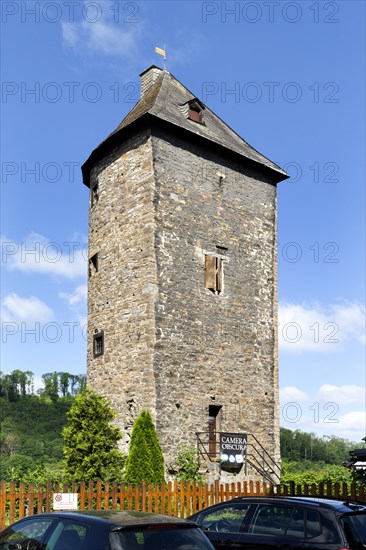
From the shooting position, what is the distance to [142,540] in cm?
561

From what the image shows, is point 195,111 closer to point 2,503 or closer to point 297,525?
point 2,503

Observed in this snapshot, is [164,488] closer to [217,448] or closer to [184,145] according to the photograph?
[217,448]

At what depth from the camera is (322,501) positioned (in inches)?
319

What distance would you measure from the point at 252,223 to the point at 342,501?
51.6ft

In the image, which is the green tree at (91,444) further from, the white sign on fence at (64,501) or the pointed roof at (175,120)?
the pointed roof at (175,120)

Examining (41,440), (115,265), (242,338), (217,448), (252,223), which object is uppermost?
(252,223)

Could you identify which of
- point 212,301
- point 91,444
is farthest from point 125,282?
point 91,444

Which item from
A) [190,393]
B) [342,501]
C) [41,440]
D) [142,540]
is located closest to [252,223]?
[190,393]

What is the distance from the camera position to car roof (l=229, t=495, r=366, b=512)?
779cm

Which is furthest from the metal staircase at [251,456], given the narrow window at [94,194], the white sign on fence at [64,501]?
the narrow window at [94,194]

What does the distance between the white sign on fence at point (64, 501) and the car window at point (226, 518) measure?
9.11 ft

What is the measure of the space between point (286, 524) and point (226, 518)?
1.07m

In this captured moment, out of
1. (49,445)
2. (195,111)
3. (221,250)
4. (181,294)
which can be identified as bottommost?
(49,445)

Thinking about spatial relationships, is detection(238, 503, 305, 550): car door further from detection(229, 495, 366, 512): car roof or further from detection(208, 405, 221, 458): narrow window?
detection(208, 405, 221, 458): narrow window
